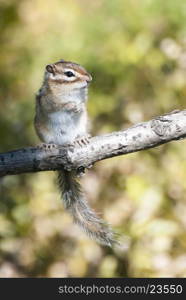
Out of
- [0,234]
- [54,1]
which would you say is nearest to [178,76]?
[0,234]

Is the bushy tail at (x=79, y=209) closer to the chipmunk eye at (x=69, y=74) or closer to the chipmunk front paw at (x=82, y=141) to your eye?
the chipmunk front paw at (x=82, y=141)

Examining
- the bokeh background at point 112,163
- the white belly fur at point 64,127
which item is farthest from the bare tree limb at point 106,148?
the bokeh background at point 112,163

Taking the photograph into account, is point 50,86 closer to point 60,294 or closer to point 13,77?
point 60,294

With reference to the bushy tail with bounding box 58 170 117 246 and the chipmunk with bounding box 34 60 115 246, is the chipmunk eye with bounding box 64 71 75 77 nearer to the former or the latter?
the chipmunk with bounding box 34 60 115 246

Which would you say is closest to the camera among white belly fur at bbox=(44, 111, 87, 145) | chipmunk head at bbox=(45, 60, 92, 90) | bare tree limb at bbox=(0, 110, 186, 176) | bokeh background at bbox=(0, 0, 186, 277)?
bare tree limb at bbox=(0, 110, 186, 176)

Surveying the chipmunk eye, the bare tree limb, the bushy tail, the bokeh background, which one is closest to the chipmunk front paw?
the bare tree limb

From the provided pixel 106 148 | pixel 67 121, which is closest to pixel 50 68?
pixel 67 121

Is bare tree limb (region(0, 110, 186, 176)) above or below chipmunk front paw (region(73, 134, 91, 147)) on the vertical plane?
below

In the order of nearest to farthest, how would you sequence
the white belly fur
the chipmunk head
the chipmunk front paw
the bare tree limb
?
1. the bare tree limb
2. the chipmunk front paw
3. the chipmunk head
4. the white belly fur
